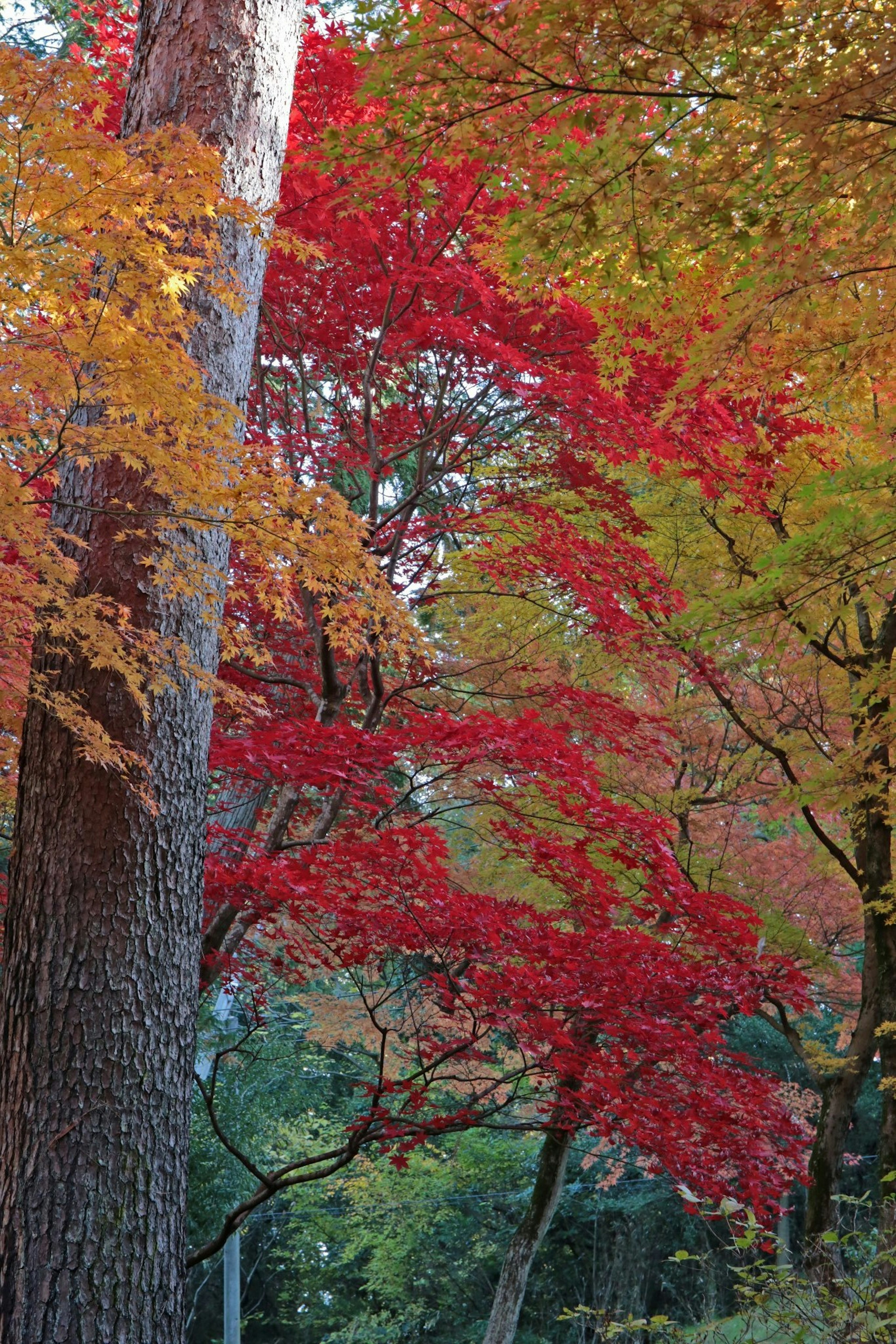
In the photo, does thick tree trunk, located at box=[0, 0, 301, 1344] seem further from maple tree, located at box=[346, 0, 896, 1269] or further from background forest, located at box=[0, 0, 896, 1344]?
maple tree, located at box=[346, 0, 896, 1269]

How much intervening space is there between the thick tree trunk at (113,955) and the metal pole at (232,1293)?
33.2 feet

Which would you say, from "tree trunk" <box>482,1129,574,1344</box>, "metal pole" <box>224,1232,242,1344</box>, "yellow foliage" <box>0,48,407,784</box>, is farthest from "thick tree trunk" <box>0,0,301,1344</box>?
"metal pole" <box>224,1232,242,1344</box>

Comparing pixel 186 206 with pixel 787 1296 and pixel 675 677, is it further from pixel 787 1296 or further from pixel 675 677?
pixel 675 677

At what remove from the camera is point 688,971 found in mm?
5164

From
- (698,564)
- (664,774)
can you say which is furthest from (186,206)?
(664,774)

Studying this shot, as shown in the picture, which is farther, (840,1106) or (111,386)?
(840,1106)

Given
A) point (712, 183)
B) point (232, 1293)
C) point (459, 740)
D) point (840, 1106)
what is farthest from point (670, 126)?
point (232, 1293)

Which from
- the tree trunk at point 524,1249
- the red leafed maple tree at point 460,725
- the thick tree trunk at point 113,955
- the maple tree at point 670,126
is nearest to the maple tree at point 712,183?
the maple tree at point 670,126

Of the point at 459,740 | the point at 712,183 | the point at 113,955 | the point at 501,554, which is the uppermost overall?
the point at 501,554

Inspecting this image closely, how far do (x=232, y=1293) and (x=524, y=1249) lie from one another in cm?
558

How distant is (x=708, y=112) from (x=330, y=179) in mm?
2857

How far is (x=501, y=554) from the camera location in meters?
6.16

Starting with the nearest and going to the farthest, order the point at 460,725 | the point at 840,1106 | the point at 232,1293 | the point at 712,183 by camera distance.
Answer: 1. the point at 712,183
2. the point at 460,725
3. the point at 840,1106
4. the point at 232,1293

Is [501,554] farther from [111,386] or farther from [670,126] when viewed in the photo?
[111,386]
